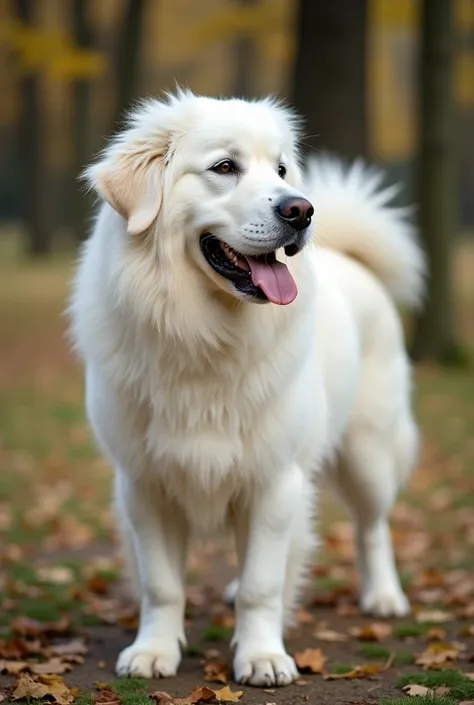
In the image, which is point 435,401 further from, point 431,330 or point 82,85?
point 82,85

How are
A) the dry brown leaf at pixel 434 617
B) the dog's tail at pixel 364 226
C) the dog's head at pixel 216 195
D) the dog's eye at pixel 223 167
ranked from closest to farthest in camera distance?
the dog's head at pixel 216 195 → the dog's eye at pixel 223 167 → the dry brown leaf at pixel 434 617 → the dog's tail at pixel 364 226

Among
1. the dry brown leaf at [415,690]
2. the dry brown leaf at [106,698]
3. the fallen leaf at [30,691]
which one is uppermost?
the dry brown leaf at [415,690]

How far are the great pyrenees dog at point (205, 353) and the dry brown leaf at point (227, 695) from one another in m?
0.19

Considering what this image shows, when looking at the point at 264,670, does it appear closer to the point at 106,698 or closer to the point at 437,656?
the point at 106,698

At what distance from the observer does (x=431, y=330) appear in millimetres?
11164

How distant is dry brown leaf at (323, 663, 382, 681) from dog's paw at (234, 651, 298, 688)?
14 cm

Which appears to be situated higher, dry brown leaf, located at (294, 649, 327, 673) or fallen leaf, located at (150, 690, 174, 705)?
fallen leaf, located at (150, 690, 174, 705)

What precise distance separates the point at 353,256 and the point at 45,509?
9.30ft

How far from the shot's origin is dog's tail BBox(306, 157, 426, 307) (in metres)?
5.12

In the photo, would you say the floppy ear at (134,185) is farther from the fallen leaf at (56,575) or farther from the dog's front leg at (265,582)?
the fallen leaf at (56,575)

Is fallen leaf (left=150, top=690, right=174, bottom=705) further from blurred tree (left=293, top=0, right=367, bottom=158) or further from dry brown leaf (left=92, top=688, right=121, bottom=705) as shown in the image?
blurred tree (left=293, top=0, right=367, bottom=158)

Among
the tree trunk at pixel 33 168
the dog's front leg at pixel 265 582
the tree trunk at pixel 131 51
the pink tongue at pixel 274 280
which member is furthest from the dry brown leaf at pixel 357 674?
the tree trunk at pixel 33 168

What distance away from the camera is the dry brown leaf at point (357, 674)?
12.5 ft

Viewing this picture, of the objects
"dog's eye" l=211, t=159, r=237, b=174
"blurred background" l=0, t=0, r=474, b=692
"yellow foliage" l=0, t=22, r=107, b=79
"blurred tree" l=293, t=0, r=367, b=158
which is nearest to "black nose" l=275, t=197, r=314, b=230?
"dog's eye" l=211, t=159, r=237, b=174
